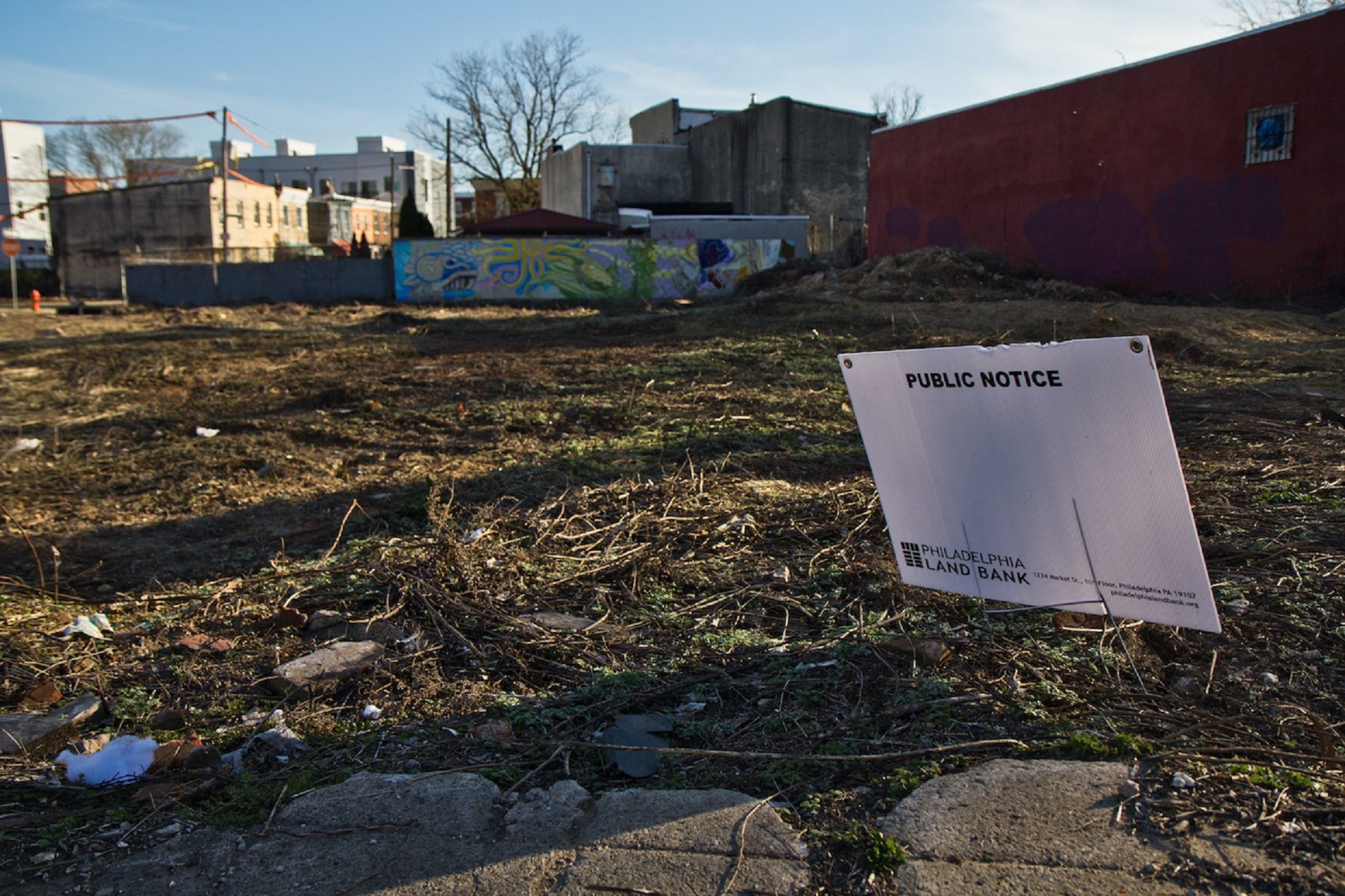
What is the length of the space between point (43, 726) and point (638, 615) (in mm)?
2140

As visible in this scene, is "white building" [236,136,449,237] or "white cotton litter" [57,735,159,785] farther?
"white building" [236,136,449,237]

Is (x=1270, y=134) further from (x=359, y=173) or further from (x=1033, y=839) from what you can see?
(x=359, y=173)

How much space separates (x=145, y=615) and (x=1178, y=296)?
18582 mm

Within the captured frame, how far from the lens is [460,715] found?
3.10 meters

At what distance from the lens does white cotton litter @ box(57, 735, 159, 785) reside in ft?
9.14

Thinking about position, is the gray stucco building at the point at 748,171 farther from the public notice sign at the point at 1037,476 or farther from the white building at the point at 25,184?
the white building at the point at 25,184

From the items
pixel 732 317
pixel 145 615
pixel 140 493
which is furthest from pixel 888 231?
pixel 145 615

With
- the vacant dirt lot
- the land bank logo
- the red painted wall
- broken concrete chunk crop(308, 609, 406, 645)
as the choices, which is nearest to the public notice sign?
the land bank logo

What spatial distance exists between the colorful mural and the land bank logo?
2626 cm

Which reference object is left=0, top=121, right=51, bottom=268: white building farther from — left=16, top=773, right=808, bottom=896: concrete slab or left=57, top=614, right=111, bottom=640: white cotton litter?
left=16, top=773, right=808, bottom=896: concrete slab

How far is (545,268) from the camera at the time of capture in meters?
29.4

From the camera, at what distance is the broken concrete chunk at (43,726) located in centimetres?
301

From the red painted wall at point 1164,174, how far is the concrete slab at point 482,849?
17999 mm

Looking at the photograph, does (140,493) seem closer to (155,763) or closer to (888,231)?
(155,763)
